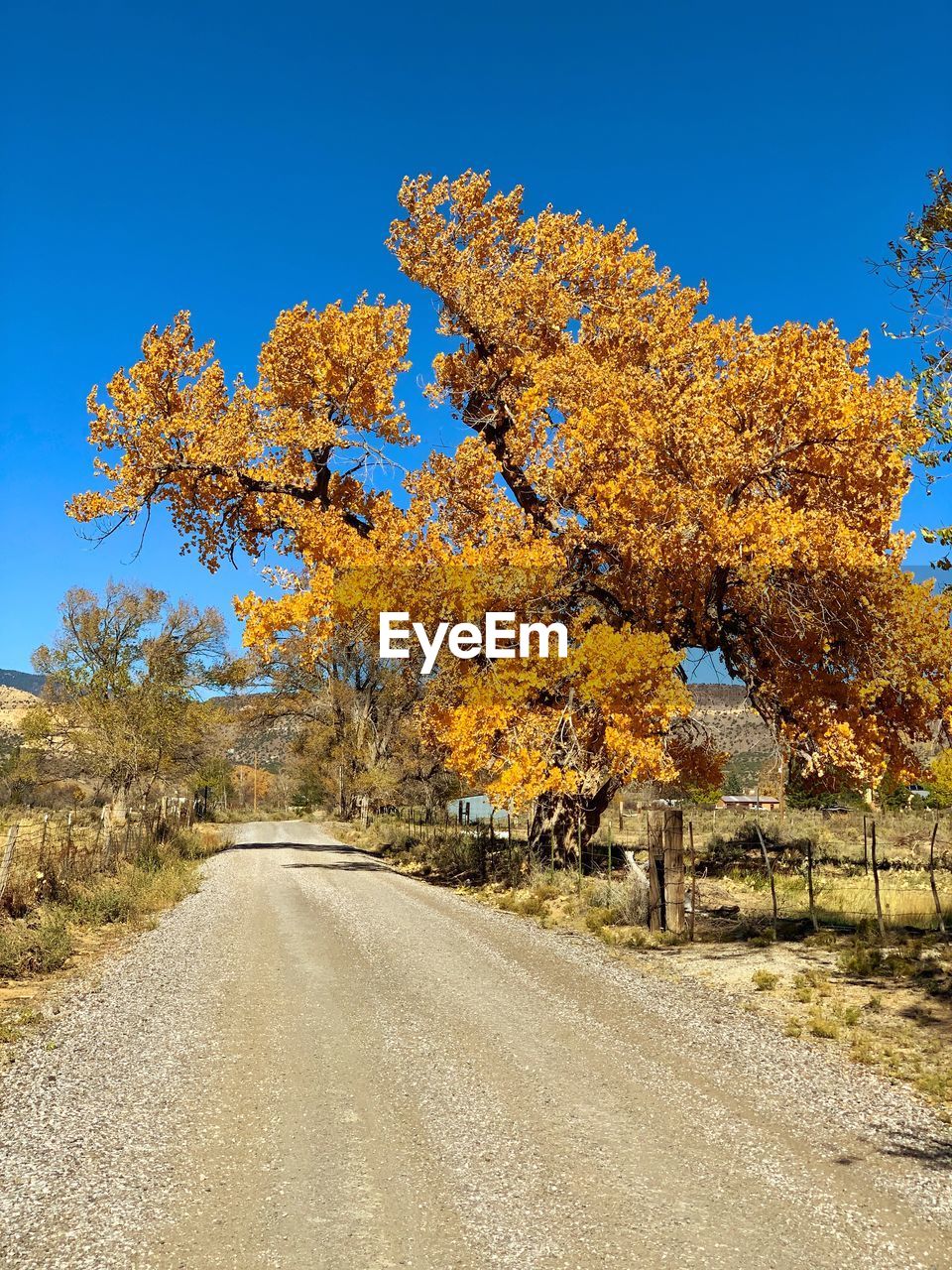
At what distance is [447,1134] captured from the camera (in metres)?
5.92

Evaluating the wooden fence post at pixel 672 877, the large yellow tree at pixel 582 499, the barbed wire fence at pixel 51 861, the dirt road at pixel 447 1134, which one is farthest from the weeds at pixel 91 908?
the wooden fence post at pixel 672 877

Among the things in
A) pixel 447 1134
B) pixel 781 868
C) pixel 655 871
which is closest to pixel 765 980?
pixel 655 871

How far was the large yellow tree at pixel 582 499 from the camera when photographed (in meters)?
17.5

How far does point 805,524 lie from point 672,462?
319 centimetres

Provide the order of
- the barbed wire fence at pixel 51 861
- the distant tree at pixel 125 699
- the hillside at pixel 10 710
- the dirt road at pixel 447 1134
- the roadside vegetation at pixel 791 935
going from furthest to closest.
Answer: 1. the hillside at pixel 10 710
2. the distant tree at pixel 125 699
3. the barbed wire fence at pixel 51 861
4. the roadside vegetation at pixel 791 935
5. the dirt road at pixel 447 1134

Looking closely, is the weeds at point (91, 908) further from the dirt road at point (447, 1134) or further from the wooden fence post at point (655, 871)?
the wooden fence post at point (655, 871)

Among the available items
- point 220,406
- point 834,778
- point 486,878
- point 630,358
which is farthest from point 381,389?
point 834,778

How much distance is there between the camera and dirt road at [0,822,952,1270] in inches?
178

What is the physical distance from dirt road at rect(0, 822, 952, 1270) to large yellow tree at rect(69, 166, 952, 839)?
30.3 ft

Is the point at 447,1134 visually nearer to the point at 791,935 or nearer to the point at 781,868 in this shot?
the point at 791,935

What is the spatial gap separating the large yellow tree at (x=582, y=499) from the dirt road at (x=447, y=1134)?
30.3 ft

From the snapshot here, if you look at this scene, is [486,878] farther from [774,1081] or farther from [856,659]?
[774,1081]

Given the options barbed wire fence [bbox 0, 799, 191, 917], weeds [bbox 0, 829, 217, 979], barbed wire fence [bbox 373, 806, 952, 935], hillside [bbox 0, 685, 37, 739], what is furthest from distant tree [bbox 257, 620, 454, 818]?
hillside [bbox 0, 685, 37, 739]

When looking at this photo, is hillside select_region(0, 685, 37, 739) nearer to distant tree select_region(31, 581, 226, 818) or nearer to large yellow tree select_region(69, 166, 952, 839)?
distant tree select_region(31, 581, 226, 818)
